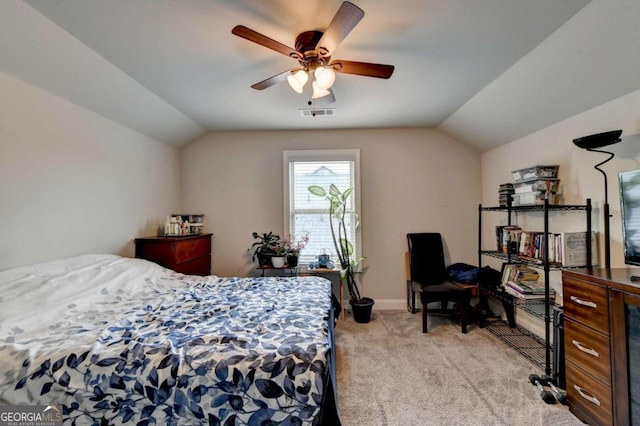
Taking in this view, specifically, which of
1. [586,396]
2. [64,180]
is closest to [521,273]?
[586,396]

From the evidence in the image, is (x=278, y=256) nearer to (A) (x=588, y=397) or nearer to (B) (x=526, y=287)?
(B) (x=526, y=287)

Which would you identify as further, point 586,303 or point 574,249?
point 574,249

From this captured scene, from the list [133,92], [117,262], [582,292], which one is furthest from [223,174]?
[582,292]

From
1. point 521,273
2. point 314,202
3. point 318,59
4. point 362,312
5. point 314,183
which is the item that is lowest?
point 362,312

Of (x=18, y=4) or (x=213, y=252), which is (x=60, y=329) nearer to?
(x=18, y=4)

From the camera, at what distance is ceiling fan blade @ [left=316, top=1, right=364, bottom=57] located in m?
1.26

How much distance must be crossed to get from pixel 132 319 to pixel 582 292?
2.85 meters

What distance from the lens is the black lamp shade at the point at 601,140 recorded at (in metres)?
1.77

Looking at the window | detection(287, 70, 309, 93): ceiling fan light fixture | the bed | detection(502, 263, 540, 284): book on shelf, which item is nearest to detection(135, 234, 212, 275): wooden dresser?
the bed

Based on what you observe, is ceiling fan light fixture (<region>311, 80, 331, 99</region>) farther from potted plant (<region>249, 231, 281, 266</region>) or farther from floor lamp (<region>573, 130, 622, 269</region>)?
potted plant (<region>249, 231, 281, 266</region>)

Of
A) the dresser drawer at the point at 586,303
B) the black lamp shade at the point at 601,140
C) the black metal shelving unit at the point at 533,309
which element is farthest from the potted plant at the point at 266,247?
the black lamp shade at the point at 601,140

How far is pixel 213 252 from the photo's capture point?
381cm

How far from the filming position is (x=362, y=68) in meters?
1.78

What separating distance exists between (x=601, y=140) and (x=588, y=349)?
4.57 feet
